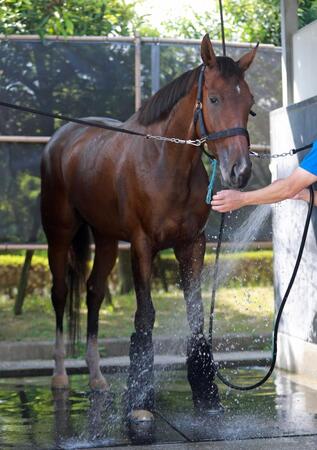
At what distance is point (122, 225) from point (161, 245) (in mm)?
316

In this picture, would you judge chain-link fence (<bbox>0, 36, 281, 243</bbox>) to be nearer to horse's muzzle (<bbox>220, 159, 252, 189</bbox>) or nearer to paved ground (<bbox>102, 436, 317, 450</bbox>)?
horse's muzzle (<bbox>220, 159, 252, 189</bbox>)

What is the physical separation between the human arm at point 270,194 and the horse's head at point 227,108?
0.55 feet

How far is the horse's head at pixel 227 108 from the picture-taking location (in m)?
4.62

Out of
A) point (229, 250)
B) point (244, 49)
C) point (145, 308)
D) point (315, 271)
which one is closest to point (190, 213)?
point (145, 308)

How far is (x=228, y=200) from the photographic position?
4.37 m

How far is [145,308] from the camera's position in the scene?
5215 millimetres

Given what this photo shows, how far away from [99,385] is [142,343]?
1.05 m

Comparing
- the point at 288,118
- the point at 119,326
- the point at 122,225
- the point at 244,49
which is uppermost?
the point at 244,49

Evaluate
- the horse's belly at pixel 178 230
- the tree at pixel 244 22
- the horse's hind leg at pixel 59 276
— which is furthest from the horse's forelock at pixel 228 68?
the tree at pixel 244 22

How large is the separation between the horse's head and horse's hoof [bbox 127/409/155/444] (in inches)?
52.9

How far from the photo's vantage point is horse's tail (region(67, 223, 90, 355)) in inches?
265

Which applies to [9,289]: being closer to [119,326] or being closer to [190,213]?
[119,326]

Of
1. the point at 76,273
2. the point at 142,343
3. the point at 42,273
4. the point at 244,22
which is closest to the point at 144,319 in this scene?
the point at 142,343

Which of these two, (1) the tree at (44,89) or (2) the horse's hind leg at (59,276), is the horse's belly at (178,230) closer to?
(2) the horse's hind leg at (59,276)
